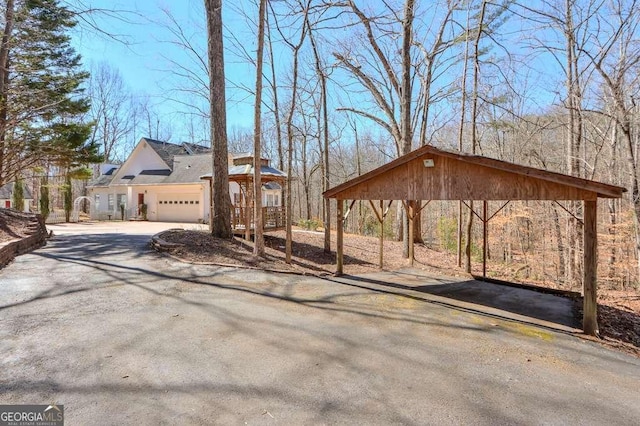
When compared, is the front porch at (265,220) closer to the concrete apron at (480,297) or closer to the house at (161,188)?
the concrete apron at (480,297)

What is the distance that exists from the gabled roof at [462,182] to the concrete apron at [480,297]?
1.99 m

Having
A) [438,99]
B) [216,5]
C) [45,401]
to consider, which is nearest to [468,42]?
[438,99]

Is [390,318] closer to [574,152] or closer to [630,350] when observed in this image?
[630,350]

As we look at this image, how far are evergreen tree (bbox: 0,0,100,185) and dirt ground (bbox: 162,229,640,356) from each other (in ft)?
22.1

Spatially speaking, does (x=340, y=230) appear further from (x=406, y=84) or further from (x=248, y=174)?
(x=406, y=84)

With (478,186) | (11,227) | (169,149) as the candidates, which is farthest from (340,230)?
(169,149)

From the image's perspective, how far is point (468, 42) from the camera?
12328 millimetres

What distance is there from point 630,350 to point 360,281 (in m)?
4.64

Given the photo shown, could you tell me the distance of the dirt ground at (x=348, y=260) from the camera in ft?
20.1

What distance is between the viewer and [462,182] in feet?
21.0

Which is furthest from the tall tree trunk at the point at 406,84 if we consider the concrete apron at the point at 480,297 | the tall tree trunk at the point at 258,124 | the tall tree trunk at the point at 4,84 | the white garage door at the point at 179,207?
the white garage door at the point at 179,207
